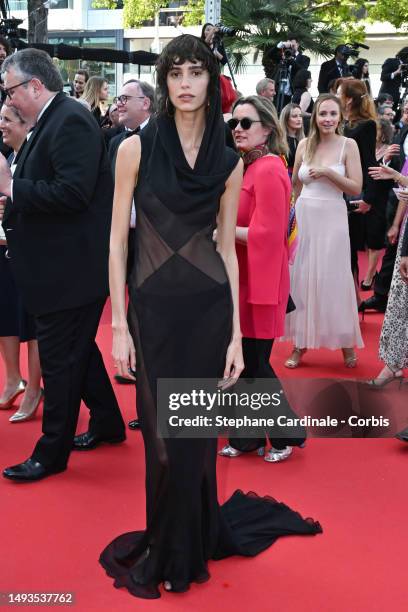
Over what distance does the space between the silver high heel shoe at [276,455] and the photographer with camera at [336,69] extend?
790 cm

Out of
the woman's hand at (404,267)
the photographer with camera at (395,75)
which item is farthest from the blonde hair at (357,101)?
the photographer with camera at (395,75)

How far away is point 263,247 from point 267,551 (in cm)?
150

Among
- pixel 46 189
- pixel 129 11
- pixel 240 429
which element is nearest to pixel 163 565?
pixel 240 429

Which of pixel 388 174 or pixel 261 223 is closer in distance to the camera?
pixel 261 223

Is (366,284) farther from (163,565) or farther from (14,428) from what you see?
(163,565)

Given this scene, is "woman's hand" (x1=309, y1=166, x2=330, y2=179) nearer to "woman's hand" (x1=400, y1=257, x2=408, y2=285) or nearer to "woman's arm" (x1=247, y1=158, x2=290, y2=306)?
"woman's hand" (x1=400, y1=257, x2=408, y2=285)

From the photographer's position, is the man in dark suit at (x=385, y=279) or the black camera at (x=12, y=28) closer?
the man in dark suit at (x=385, y=279)

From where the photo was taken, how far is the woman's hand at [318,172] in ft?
18.7

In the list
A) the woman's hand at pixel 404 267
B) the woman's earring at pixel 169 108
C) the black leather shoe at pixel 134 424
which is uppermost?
the woman's earring at pixel 169 108

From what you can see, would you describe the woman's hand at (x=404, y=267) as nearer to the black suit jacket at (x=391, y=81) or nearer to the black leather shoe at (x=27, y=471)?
the black leather shoe at (x=27, y=471)

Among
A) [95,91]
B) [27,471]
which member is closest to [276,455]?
[27,471]

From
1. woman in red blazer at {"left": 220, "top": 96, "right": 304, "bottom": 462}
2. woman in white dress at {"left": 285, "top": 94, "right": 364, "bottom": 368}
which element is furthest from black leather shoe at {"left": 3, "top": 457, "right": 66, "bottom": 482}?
woman in white dress at {"left": 285, "top": 94, "right": 364, "bottom": 368}

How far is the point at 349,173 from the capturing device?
578 cm

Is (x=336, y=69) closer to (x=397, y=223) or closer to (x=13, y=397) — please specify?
(x=397, y=223)
